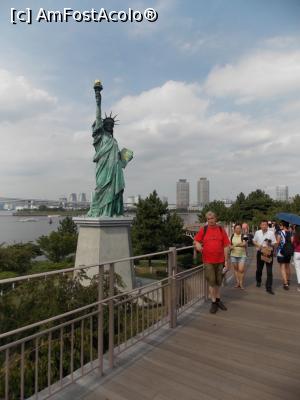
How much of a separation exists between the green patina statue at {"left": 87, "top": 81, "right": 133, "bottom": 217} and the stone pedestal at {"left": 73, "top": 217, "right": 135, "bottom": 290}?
1104mm

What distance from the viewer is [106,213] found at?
13.3 m

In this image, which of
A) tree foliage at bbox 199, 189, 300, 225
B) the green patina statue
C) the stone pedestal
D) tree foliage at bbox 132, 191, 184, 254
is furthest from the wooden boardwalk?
tree foliage at bbox 199, 189, 300, 225

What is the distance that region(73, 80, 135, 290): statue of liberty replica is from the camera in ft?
39.4

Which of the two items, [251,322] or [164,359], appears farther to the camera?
[251,322]

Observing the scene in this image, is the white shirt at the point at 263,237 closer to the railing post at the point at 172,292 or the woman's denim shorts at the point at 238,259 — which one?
the woman's denim shorts at the point at 238,259

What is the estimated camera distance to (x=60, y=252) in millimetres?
24828

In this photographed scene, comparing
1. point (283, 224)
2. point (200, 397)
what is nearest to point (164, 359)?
point (200, 397)

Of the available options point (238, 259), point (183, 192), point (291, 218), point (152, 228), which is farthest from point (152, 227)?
point (183, 192)

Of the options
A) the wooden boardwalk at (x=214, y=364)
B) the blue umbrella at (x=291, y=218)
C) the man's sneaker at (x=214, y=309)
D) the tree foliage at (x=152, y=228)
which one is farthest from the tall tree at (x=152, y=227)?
the wooden boardwalk at (x=214, y=364)

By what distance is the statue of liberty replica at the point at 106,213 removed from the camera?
12008mm

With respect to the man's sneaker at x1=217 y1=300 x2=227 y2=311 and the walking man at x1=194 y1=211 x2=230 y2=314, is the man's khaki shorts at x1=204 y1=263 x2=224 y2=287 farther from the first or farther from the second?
the man's sneaker at x1=217 y1=300 x2=227 y2=311

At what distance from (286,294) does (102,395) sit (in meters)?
4.64

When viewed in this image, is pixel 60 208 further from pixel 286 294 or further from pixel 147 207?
pixel 286 294

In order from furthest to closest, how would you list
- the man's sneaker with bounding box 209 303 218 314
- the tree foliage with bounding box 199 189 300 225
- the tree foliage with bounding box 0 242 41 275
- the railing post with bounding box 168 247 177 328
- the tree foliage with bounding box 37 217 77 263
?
the tree foliage with bounding box 199 189 300 225 → the tree foliage with bounding box 37 217 77 263 → the tree foliage with bounding box 0 242 41 275 → the man's sneaker with bounding box 209 303 218 314 → the railing post with bounding box 168 247 177 328
